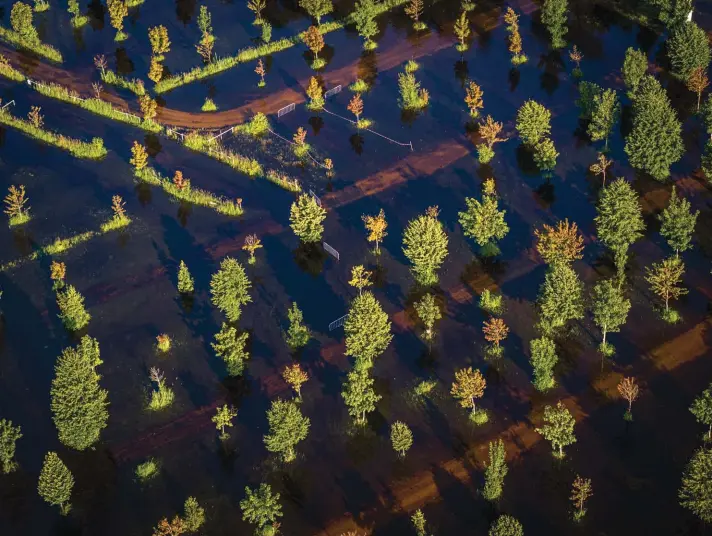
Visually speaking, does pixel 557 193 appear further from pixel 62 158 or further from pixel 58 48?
pixel 58 48

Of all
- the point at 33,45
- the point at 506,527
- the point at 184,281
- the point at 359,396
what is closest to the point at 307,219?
the point at 184,281

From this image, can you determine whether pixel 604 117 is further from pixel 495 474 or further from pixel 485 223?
pixel 495 474

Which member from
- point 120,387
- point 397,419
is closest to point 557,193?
point 397,419

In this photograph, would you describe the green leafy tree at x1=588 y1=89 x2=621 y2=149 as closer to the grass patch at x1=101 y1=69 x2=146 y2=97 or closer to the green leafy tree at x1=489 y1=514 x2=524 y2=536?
the green leafy tree at x1=489 y1=514 x2=524 y2=536

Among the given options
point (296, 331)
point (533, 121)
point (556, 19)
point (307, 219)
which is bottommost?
point (296, 331)

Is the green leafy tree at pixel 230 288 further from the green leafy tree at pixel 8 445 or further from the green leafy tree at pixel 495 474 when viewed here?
the green leafy tree at pixel 495 474

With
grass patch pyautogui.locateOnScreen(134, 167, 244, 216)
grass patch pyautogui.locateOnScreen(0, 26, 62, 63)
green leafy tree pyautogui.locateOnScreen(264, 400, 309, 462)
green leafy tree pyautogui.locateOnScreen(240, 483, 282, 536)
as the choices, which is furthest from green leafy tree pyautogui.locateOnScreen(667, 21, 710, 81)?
grass patch pyautogui.locateOnScreen(0, 26, 62, 63)
